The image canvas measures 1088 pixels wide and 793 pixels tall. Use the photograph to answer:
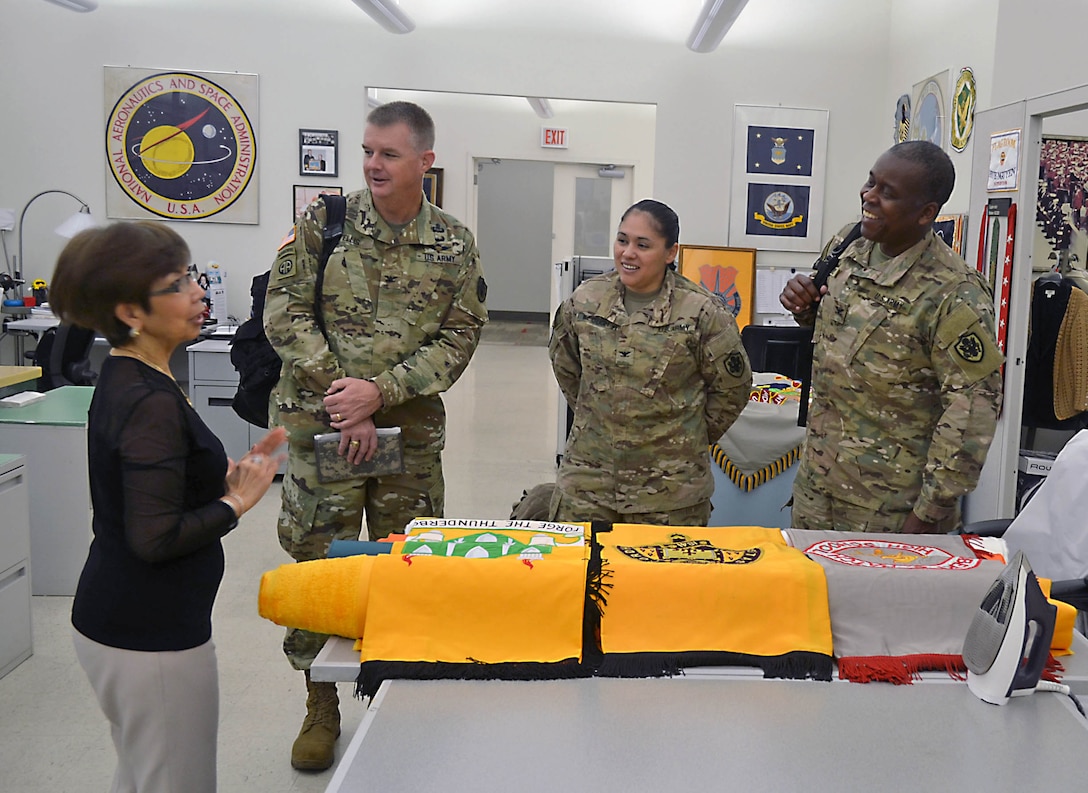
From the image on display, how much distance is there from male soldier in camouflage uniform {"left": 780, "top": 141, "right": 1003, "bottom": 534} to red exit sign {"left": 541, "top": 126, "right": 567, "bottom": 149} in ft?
29.4

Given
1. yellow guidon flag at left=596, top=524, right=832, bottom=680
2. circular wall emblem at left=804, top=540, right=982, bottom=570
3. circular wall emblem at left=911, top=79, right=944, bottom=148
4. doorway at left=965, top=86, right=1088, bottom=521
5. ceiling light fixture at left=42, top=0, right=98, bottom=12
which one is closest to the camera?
yellow guidon flag at left=596, top=524, right=832, bottom=680

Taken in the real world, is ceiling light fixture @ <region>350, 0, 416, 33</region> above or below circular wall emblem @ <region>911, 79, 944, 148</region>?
above

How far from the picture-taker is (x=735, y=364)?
8.43 feet

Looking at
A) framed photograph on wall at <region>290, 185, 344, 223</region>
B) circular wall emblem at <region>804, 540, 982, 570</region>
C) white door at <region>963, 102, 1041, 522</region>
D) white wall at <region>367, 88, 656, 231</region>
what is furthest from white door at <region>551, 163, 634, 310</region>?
circular wall emblem at <region>804, 540, 982, 570</region>

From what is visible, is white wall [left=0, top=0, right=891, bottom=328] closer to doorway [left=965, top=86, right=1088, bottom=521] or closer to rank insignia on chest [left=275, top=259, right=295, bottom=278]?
doorway [left=965, top=86, right=1088, bottom=521]

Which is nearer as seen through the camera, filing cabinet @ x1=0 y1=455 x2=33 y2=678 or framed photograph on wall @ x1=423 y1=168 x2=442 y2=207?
filing cabinet @ x1=0 y1=455 x2=33 y2=678

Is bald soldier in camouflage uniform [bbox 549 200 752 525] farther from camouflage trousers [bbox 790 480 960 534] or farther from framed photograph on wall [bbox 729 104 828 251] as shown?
framed photograph on wall [bbox 729 104 828 251]

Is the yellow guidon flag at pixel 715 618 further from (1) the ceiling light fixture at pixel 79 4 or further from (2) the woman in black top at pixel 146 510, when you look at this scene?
(1) the ceiling light fixture at pixel 79 4

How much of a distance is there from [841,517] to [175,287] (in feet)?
5.39

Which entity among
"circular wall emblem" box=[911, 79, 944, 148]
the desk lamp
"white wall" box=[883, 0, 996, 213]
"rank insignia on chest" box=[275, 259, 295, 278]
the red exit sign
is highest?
the red exit sign

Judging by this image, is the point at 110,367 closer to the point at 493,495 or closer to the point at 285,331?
the point at 285,331

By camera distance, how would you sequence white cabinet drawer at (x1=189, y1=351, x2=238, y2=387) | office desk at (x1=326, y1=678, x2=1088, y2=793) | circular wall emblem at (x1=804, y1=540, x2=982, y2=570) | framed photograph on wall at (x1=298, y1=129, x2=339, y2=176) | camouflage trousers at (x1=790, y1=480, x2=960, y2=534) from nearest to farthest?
office desk at (x1=326, y1=678, x2=1088, y2=793)
circular wall emblem at (x1=804, y1=540, x2=982, y2=570)
camouflage trousers at (x1=790, y1=480, x2=960, y2=534)
white cabinet drawer at (x1=189, y1=351, x2=238, y2=387)
framed photograph on wall at (x1=298, y1=129, x2=339, y2=176)

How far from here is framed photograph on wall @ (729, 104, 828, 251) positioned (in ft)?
21.7

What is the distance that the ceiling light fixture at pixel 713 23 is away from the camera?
530 cm
